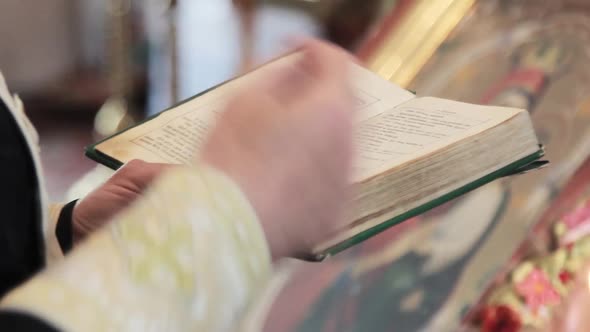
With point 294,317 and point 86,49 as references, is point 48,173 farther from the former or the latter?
point 294,317

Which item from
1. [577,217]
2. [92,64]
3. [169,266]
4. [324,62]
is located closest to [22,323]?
[169,266]

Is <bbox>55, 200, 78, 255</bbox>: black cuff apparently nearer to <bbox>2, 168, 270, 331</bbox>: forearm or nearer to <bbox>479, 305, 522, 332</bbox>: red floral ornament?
<bbox>2, 168, 270, 331</bbox>: forearm

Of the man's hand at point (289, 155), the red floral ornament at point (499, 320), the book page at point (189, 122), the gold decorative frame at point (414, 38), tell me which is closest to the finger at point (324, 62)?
the man's hand at point (289, 155)

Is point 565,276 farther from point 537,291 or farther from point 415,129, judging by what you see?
point 415,129

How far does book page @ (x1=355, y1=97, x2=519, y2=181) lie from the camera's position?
1.45ft

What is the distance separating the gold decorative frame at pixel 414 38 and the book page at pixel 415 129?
467 millimetres

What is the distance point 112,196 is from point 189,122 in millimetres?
83

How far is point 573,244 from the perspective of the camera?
2.62ft

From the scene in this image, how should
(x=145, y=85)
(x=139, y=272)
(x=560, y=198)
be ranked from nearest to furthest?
1. (x=139, y=272)
2. (x=560, y=198)
3. (x=145, y=85)

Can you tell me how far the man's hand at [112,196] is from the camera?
17.9 inches

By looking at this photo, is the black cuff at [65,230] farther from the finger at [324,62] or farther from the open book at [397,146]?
the finger at [324,62]

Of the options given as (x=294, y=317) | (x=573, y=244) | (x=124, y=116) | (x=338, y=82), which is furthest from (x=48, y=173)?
(x=338, y=82)

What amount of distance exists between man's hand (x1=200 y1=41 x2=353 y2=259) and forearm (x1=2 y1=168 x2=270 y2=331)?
0.04 feet

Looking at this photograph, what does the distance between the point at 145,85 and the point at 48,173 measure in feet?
1.62
